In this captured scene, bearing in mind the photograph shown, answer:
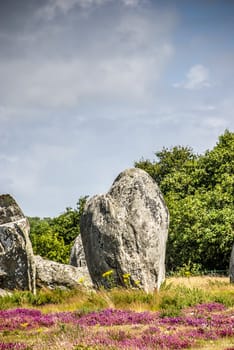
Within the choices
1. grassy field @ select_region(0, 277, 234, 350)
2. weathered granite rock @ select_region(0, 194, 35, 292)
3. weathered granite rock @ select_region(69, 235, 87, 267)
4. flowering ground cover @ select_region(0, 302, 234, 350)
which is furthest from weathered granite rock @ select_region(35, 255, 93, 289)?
flowering ground cover @ select_region(0, 302, 234, 350)

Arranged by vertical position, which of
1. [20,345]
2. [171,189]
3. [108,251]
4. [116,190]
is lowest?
[20,345]

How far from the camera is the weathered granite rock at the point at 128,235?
17797 mm

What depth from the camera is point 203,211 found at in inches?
1633

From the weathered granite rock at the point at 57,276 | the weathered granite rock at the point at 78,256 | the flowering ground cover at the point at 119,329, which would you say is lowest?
the flowering ground cover at the point at 119,329

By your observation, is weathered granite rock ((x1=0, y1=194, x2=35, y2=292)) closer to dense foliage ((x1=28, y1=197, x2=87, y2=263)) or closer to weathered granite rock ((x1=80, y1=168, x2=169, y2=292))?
weathered granite rock ((x1=80, y1=168, x2=169, y2=292))

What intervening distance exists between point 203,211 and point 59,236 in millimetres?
15903

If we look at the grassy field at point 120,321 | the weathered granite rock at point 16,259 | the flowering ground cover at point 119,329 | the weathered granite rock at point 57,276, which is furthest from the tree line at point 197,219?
the flowering ground cover at point 119,329

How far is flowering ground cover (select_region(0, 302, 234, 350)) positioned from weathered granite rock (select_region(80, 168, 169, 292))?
363 cm

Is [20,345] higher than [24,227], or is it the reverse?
[24,227]

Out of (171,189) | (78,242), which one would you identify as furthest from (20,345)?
(171,189)

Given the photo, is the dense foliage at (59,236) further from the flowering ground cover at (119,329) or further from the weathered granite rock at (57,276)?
the flowering ground cover at (119,329)

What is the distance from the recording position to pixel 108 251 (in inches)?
706

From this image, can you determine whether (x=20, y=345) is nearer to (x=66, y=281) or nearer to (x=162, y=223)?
(x=162, y=223)

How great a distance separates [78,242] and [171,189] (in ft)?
75.4
